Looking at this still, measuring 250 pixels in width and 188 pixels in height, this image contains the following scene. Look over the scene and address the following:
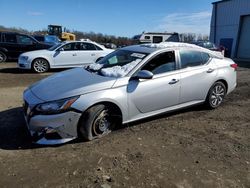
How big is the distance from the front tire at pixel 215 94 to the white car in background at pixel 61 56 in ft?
25.5

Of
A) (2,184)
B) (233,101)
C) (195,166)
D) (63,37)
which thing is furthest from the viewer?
(63,37)

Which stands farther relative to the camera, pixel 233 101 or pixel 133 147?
pixel 233 101

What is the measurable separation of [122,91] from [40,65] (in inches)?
332

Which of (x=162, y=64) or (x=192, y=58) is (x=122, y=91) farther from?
(x=192, y=58)

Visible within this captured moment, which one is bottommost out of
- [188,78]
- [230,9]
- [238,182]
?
[238,182]

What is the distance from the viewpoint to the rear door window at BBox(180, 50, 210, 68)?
227 inches

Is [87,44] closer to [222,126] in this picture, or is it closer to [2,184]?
[222,126]

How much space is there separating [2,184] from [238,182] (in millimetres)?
2879

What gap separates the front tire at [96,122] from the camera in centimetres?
446

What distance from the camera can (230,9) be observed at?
27.9m

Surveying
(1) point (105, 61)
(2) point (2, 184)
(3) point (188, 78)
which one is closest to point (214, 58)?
(3) point (188, 78)

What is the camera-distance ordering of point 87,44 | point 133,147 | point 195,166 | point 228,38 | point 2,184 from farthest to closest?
point 228,38 → point 87,44 → point 133,147 → point 195,166 → point 2,184

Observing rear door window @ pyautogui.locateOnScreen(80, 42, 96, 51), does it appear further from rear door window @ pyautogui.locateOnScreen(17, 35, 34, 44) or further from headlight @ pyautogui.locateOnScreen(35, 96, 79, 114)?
headlight @ pyautogui.locateOnScreen(35, 96, 79, 114)

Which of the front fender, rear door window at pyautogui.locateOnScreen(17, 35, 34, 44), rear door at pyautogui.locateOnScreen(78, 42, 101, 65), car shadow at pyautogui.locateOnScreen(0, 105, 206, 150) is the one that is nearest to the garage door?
rear door at pyautogui.locateOnScreen(78, 42, 101, 65)
